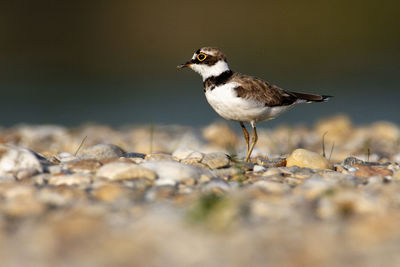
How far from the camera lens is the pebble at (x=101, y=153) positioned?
15.0 feet

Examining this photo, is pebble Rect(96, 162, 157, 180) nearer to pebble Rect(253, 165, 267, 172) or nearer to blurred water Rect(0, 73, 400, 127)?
pebble Rect(253, 165, 267, 172)

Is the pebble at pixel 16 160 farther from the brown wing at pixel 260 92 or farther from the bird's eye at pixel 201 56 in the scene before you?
the bird's eye at pixel 201 56

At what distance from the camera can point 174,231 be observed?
2.33m

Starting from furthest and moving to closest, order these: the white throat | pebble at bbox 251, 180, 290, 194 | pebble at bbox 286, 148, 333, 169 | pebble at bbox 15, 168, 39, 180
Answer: the white throat → pebble at bbox 286, 148, 333, 169 → pebble at bbox 15, 168, 39, 180 → pebble at bbox 251, 180, 290, 194

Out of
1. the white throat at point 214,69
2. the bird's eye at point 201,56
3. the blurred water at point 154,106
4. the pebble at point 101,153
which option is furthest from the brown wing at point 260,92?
the blurred water at point 154,106

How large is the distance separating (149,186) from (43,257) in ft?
4.11

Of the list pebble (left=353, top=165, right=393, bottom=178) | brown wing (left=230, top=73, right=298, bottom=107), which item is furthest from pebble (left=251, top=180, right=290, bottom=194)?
brown wing (left=230, top=73, right=298, bottom=107)

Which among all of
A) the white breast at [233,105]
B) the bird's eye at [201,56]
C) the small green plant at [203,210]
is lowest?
the small green plant at [203,210]

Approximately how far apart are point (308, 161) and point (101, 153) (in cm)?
180

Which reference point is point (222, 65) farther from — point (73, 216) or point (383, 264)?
point (383, 264)

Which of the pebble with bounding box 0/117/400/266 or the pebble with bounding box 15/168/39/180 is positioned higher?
the pebble with bounding box 0/117/400/266

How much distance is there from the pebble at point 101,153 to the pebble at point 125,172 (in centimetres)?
103

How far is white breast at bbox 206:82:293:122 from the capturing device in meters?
5.02

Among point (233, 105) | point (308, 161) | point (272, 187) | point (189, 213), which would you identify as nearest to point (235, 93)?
point (233, 105)
